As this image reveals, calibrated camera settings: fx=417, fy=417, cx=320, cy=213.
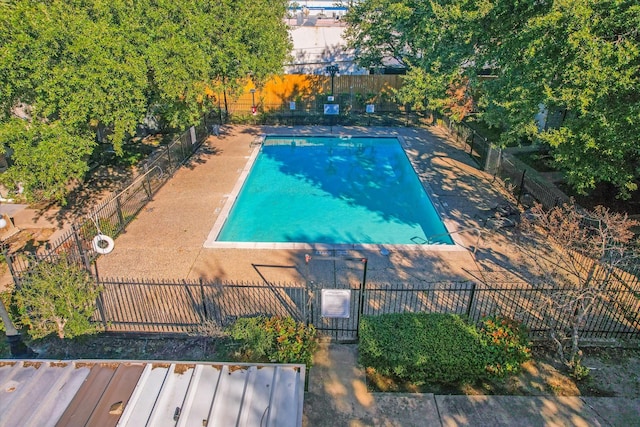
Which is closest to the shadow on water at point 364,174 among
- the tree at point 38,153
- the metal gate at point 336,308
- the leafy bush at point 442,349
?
the metal gate at point 336,308

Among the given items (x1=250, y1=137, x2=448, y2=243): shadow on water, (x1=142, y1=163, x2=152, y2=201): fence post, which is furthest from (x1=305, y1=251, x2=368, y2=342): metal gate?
(x1=142, y1=163, x2=152, y2=201): fence post

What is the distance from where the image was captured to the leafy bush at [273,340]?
27.2ft

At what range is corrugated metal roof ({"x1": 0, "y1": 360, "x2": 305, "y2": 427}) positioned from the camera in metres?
5.51

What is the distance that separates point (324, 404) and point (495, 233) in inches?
360

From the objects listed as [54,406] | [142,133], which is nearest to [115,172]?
[142,133]

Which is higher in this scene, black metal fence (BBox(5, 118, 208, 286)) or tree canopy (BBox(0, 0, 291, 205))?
tree canopy (BBox(0, 0, 291, 205))

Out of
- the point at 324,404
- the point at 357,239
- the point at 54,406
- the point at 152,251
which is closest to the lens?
the point at 54,406

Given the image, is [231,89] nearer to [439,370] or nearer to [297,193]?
[297,193]

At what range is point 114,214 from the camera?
46.0 ft

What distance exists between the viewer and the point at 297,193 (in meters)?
19.0

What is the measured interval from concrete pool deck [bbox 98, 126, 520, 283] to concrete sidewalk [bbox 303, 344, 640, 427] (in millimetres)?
3162

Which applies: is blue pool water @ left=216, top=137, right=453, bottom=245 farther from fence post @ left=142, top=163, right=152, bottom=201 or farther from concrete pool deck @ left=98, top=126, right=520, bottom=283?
fence post @ left=142, top=163, right=152, bottom=201

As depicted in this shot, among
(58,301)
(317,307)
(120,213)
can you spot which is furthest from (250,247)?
(58,301)

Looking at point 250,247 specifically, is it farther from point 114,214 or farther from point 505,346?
point 505,346
